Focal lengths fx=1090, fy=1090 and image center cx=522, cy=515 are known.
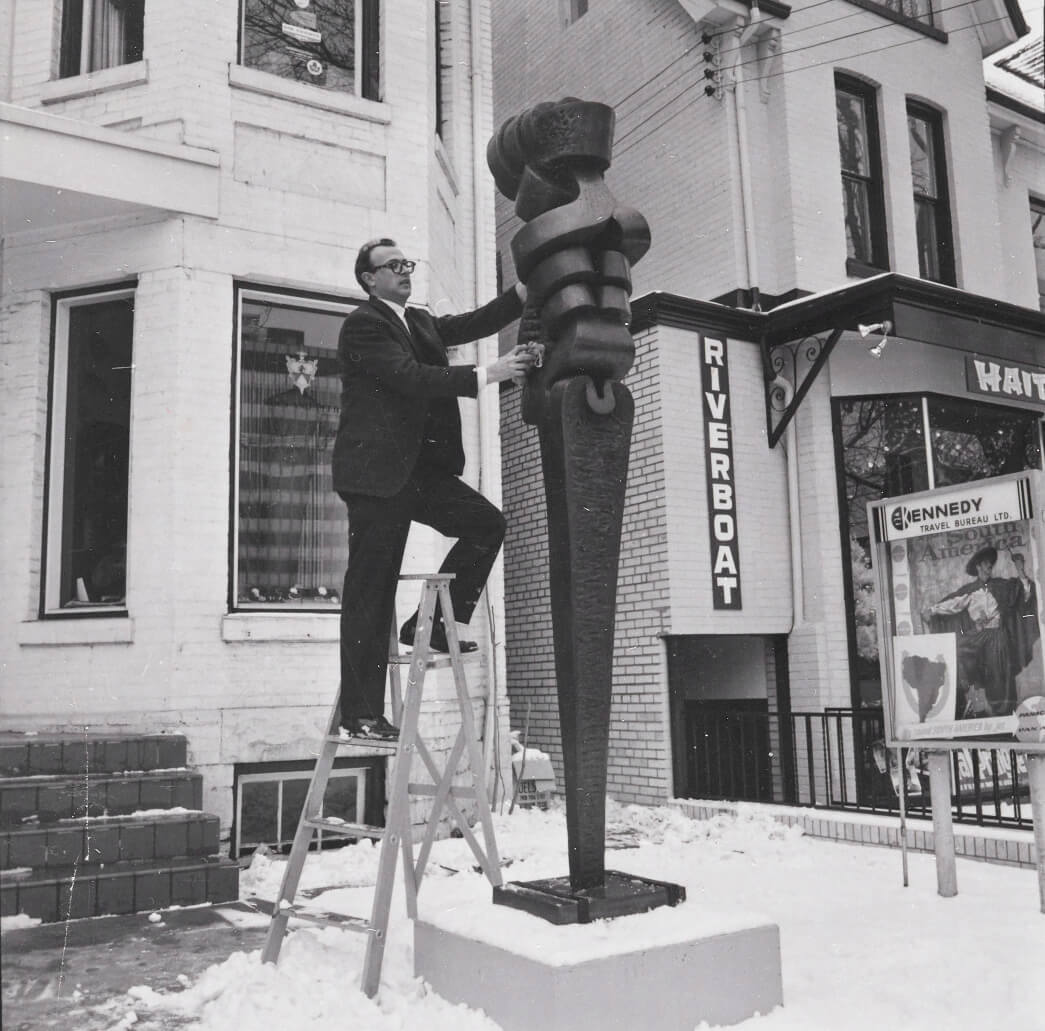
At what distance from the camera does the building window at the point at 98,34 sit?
7.90 metres

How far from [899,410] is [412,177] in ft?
15.6

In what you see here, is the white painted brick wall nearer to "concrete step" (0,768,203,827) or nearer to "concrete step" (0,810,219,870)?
"concrete step" (0,768,203,827)

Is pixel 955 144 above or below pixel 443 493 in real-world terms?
above

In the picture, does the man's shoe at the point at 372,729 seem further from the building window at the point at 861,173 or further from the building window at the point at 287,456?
the building window at the point at 861,173

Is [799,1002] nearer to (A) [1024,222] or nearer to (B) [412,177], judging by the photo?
(B) [412,177]

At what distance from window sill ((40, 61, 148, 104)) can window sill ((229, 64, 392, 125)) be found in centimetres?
65

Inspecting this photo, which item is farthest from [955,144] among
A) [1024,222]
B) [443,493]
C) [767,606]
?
[443,493]

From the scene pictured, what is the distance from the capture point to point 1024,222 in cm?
1256

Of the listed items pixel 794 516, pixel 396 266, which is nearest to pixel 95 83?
pixel 396 266

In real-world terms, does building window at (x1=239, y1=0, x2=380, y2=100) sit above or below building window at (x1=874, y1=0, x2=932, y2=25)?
below

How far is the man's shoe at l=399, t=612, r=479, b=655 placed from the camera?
4.70 m

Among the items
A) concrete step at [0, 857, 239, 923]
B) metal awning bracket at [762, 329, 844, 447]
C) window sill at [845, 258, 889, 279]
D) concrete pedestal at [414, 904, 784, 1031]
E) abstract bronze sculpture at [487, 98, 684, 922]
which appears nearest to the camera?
concrete pedestal at [414, 904, 784, 1031]

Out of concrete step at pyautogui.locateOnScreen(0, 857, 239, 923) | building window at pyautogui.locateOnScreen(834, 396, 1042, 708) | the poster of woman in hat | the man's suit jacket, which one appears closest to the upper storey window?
building window at pyautogui.locateOnScreen(834, 396, 1042, 708)

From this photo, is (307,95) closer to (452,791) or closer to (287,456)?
(287,456)
